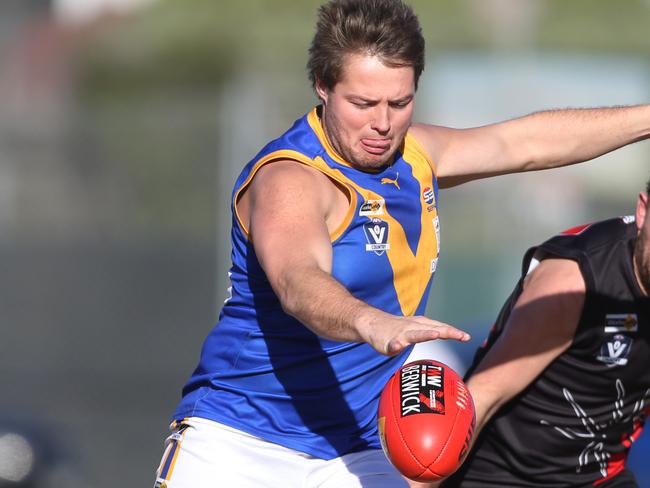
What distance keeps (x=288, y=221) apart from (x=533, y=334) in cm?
131

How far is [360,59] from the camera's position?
3863 mm

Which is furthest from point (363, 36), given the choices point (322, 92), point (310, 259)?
point (310, 259)

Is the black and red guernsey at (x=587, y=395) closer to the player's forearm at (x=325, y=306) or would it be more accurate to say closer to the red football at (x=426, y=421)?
the red football at (x=426, y=421)

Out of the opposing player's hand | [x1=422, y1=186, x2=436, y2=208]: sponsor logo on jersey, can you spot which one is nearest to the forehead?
[x1=422, y1=186, x2=436, y2=208]: sponsor logo on jersey

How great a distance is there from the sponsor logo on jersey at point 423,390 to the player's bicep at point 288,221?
0.45 m

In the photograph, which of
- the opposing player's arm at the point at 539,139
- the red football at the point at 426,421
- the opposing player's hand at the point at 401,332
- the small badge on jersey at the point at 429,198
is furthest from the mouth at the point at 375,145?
the opposing player's hand at the point at 401,332

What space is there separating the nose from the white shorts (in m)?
1.24

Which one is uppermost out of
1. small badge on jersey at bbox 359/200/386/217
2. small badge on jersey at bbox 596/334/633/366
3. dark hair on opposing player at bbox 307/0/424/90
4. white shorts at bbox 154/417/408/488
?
dark hair on opposing player at bbox 307/0/424/90

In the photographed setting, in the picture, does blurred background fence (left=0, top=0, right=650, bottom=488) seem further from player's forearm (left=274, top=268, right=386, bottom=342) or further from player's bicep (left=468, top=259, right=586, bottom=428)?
player's forearm (left=274, top=268, right=386, bottom=342)

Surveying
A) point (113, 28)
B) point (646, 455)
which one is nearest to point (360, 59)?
point (646, 455)

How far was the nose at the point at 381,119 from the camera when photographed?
3.85 meters

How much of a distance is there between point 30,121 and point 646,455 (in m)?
11.4

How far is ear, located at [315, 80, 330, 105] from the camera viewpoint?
4023mm

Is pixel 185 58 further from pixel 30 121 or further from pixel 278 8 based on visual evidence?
pixel 30 121
